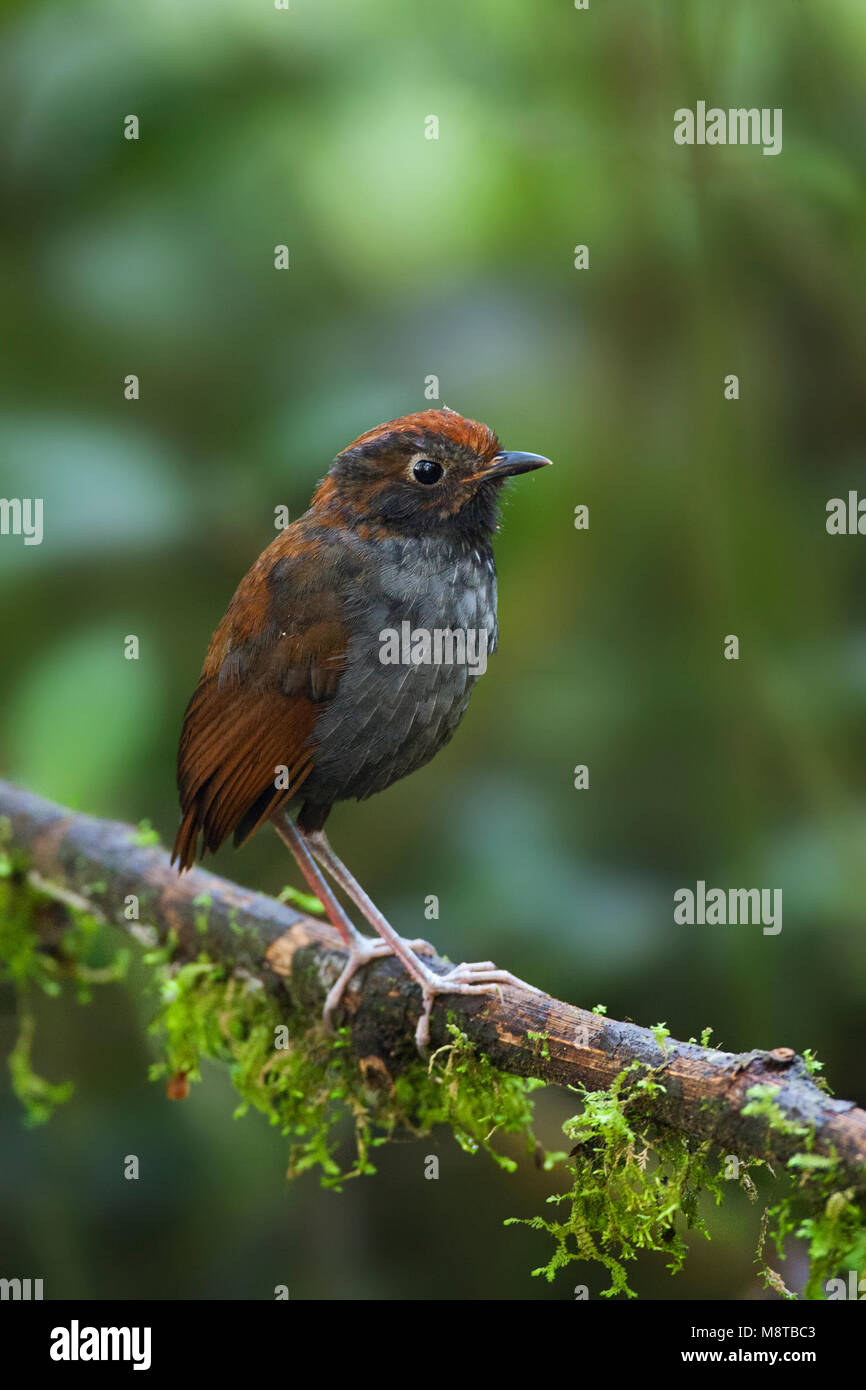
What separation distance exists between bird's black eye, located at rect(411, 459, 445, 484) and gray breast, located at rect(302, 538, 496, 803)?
0.40 ft

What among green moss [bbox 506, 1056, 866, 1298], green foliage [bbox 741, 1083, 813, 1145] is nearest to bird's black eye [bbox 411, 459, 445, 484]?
green moss [bbox 506, 1056, 866, 1298]

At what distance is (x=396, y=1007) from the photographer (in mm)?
2447

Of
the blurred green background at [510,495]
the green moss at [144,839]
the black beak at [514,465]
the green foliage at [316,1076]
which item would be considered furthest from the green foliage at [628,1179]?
the green moss at [144,839]

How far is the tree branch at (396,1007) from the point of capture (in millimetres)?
1677

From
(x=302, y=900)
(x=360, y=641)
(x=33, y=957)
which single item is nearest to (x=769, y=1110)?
(x=360, y=641)

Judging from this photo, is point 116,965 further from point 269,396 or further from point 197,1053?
point 269,396

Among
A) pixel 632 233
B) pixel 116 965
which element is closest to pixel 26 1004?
pixel 116 965

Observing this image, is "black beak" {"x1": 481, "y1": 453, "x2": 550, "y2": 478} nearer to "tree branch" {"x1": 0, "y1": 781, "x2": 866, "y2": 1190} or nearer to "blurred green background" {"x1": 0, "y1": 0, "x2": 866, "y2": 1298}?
"blurred green background" {"x1": 0, "y1": 0, "x2": 866, "y2": 1298}

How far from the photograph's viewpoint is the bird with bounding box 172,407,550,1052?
2.48 metres

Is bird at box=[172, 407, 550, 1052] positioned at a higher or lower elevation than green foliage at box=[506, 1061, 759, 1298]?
higher

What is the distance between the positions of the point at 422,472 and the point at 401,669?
0.41m

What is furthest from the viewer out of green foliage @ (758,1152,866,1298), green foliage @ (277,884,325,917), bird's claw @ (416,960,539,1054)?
green foliage @ (277,884,325,917)

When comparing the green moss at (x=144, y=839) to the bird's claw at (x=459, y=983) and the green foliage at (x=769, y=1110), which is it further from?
the green foliage at (x=769, y=1110)

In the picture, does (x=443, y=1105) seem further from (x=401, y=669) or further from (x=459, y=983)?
(x=401, y=669)
